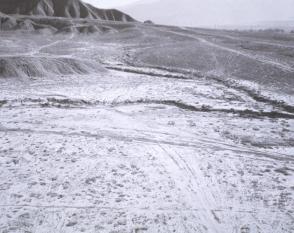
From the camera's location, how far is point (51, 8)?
64875 millimetres

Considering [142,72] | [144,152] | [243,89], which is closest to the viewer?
[144,152]

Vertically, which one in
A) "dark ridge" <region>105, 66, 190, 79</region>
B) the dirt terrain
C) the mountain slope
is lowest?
the dirt terrain

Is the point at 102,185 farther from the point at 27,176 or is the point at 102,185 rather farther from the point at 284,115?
the point at 284,115

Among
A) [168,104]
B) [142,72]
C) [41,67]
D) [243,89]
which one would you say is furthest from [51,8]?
[168,104]

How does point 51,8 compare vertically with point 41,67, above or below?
above

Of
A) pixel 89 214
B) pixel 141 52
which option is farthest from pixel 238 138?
pixel 141 52

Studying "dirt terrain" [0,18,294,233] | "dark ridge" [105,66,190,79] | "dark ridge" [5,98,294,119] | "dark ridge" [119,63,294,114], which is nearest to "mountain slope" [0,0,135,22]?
"dark ridge" [105,66,190,79]

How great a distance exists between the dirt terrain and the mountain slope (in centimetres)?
5258

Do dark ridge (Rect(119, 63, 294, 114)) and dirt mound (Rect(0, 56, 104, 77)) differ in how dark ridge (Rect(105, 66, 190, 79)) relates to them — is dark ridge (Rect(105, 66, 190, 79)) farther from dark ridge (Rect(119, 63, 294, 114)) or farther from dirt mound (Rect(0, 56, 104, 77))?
dirt mound (Rect(0, 56, 104, 77))

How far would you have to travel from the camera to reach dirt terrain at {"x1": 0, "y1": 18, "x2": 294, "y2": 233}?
→ 5582 millimetres

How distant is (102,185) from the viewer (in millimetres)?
A: 6488

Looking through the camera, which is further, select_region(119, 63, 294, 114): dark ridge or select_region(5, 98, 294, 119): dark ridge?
select_region(119, 63, 294, 114): dark ridge

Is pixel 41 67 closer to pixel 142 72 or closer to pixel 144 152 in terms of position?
pixel 142 72

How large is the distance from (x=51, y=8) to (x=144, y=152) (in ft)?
214
